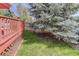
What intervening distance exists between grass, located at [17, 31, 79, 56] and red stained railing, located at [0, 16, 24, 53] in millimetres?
80

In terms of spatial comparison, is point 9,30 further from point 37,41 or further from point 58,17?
point 58,17

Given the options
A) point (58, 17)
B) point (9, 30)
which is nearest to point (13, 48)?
point (9, 30)

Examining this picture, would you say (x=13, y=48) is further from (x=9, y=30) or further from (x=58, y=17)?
(x=58, y=17)

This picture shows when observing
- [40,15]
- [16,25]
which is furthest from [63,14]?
[16,25]

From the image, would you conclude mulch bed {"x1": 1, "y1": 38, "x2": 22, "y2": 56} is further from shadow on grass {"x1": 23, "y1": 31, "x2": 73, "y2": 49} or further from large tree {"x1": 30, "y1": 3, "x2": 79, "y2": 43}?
large tree {"x1": 30, "y1": 3, "x2": 79, "y2": 43}

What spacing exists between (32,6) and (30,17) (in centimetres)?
10

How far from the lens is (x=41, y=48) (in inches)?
99.4

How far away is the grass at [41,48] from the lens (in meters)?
2.52

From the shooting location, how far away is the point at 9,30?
2529mm

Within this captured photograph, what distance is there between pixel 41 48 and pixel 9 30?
333mm

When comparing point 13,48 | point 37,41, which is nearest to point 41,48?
point 37,41

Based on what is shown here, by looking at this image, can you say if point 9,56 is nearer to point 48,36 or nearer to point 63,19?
point 48,36

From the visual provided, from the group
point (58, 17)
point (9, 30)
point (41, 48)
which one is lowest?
point (41, 48)

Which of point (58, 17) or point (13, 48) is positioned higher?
point (58, 17)
